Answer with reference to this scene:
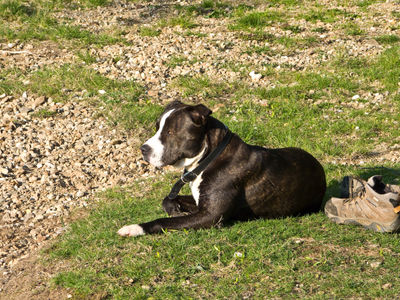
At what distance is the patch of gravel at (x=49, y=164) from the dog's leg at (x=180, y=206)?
3.93ft

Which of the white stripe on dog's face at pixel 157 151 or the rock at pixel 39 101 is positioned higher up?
the white stripe on dog's face at pixel 157 151

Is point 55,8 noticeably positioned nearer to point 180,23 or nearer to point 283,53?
point 180,23

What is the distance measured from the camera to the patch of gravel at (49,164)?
22.7ft

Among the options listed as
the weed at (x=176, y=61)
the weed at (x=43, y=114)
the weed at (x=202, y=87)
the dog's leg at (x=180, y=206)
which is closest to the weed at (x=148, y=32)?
the weed at (x=176, y=61)

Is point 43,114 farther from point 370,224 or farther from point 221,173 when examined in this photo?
point 370,224

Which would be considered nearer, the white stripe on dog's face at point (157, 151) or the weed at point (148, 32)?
the white stripe on dog's face at point (157, 151)

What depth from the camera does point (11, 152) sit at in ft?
27.6

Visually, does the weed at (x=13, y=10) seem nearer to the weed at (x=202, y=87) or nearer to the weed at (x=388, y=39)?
the weed at (x=202, y=87)

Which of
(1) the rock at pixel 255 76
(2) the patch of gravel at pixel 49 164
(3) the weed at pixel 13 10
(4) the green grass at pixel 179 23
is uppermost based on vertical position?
(3) the weed at pixel 13 10

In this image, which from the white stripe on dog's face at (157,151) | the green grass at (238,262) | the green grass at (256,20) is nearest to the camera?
the green grass at (238,262)

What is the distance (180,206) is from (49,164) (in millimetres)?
2464

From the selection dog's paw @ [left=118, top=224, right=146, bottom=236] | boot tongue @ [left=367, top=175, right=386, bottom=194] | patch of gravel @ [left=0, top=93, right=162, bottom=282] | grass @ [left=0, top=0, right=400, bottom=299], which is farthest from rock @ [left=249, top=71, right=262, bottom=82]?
dog's paw @ [left=118, top=224, right=146, bottom=236]

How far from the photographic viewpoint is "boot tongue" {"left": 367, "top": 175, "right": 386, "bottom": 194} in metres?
5.73

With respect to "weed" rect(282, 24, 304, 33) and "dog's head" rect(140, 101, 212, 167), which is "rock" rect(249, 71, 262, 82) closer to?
"weed" rect(282, 24, 304, 33)
